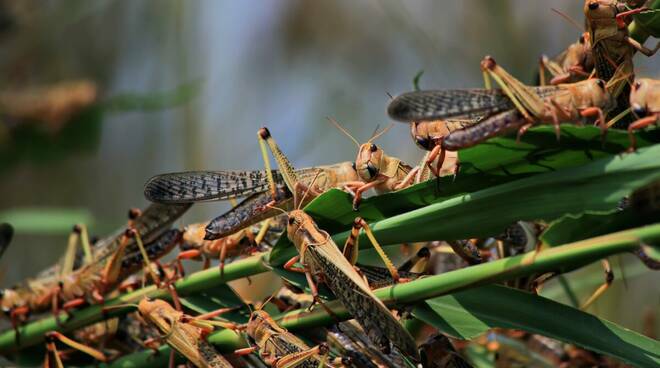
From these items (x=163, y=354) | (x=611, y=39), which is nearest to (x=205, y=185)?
(x=163, y=354)

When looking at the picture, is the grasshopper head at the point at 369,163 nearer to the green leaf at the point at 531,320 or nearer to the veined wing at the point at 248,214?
the veined wing at the point at 248,214

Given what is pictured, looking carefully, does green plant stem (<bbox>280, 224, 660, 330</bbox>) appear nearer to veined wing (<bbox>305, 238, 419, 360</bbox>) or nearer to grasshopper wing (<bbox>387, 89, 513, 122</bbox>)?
veined wing (<bbox>305, 238, 419, 360</bbox>)

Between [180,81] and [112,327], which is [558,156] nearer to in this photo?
[112,327]

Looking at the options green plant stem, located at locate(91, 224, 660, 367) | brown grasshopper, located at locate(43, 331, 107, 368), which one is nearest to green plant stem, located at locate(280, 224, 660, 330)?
green plant stem, located at locate(91, 224, 660, 367)

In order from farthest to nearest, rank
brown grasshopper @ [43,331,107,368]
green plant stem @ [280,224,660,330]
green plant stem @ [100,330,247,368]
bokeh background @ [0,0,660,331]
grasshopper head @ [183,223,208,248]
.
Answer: bokeh background @ [0,0,660,331]
grasshopper head @ [183,223,208,248]
brown grasshopper @ [43,331,107,368]
green plant stem @ [100,330,247,368]
green plant stem @ [280,224,660,330]

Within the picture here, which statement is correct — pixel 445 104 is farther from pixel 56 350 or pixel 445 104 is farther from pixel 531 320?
pixel 56 350

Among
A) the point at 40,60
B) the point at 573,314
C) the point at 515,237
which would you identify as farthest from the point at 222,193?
the point at 40,60

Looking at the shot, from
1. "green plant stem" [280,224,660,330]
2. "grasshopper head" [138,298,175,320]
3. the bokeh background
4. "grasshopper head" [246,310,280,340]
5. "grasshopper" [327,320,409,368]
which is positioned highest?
the bokeh background
